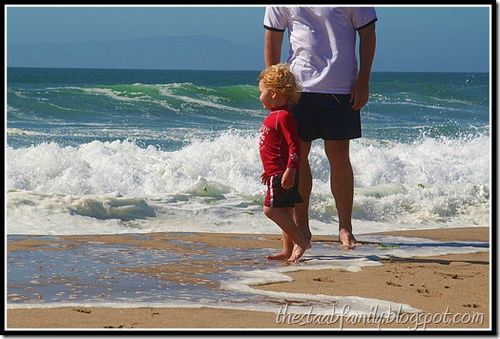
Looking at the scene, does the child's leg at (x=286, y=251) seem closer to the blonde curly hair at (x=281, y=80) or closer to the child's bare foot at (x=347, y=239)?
the child's bare foot at (x=347, y=239)

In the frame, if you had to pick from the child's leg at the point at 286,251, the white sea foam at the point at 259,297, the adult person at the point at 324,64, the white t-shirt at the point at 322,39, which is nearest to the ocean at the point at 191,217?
the white sea foam at the point at 259,297

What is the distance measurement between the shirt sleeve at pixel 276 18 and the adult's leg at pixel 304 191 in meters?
0.64

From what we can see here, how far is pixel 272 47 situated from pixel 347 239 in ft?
3.84

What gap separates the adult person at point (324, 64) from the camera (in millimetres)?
5148

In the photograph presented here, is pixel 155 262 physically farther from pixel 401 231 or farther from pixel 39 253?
pixel 401 231

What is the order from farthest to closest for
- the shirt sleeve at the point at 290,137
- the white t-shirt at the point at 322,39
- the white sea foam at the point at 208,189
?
the white sea foam at the point at 208,189
the white t-shirt at the point at 322,39
the shirt sleeve at the point at 290,137

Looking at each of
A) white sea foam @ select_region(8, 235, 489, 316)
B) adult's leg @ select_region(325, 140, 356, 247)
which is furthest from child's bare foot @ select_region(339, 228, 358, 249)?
white sea foam @ select_region(8, 235, 489, 316)

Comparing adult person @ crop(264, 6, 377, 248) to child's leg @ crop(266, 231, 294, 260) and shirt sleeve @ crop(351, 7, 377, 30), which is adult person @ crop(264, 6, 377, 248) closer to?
shirt sleeve @ crop(351, 7, 377, 30)

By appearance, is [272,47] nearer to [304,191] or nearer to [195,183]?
[304,191]

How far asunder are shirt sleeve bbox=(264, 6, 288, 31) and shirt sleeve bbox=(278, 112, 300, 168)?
66cm

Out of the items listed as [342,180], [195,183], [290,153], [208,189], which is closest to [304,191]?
[342,180]

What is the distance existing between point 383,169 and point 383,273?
4243 mm

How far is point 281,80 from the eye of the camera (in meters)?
4.74

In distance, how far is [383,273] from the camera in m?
4.65
